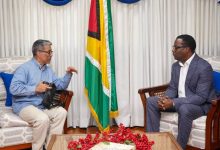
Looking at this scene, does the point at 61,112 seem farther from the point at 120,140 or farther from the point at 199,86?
the point at 199,86

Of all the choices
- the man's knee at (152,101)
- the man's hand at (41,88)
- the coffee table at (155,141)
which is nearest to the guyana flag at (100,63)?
the man's knee at (152,101)

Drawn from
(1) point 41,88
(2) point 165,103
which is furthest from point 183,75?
(1) point 41,88

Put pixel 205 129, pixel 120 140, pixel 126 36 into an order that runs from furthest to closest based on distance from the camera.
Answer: pixel 126 36 < pixel 205 129 < pixel 120 140

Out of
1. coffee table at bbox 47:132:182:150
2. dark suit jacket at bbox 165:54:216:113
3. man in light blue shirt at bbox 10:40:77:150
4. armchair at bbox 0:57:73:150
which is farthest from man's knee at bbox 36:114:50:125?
dark suit jacket at bbox 165:54:216:113

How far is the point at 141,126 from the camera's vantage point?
4816mm

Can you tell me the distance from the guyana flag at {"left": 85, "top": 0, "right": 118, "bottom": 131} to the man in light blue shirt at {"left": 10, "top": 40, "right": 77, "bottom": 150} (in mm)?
419

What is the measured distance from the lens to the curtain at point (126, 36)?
14.5ft

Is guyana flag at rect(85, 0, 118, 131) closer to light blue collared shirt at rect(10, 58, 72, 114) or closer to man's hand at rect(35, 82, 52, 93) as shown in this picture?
light blue collared shirt at rect(10, 58, 72, 114)

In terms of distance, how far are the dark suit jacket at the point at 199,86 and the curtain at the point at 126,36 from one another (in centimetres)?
98

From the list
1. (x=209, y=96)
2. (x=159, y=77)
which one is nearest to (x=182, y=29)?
(x=159, y=77)

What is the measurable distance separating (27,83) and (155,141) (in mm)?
1475

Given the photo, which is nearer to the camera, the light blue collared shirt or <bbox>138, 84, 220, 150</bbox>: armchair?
<bbox>138, 84, 220, 150</bbox>: armchair

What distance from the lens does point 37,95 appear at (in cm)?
377

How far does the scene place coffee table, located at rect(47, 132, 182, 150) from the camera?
287 cm
